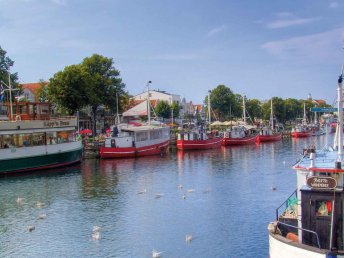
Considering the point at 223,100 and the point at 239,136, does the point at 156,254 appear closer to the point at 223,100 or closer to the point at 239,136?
the point at 239,136

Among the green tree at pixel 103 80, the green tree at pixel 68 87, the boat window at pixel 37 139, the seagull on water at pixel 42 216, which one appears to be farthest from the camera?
the green tree at pixel 103 80

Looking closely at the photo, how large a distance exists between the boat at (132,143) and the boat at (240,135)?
858 inches

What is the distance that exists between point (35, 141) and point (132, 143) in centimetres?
1935

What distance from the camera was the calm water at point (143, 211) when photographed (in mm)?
25016

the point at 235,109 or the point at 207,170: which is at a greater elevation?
the point at 235,109

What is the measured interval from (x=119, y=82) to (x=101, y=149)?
29.4 m

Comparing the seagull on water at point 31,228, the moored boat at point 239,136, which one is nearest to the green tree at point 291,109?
the moored boat at point 239,136

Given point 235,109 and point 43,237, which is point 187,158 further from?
point 235,109

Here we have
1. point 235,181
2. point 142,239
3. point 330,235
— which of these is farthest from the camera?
point 235,181

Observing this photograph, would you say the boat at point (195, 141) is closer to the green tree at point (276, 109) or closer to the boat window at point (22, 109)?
the boat window at point (22, 109)

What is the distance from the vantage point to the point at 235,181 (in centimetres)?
4594

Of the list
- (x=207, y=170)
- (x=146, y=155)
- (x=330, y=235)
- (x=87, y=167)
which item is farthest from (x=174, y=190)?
(x=146, y=155)

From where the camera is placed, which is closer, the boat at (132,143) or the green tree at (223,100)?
the boat at (132,143)

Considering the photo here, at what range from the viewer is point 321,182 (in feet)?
53.8
